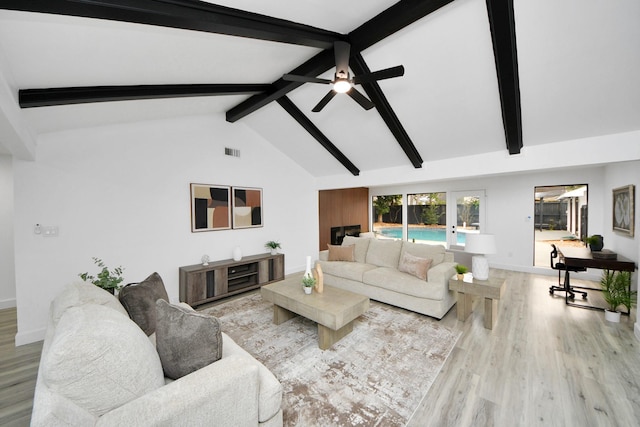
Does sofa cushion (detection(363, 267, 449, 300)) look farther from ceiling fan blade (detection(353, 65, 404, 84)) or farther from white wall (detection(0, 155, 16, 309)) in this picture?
white wall (detection(0, 155, 16, 309))

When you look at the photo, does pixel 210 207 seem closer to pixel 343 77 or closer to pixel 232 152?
pixel 232 152

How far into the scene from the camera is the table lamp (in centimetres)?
303

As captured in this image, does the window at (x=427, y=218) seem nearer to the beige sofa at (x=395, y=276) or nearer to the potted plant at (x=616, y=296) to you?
the beige sofa at (x=395, y=276)

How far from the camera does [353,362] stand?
240 centimetres

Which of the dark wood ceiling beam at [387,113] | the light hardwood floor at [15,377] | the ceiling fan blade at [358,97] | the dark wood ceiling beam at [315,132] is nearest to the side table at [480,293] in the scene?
the dark wood ceiling beam at [387,113]

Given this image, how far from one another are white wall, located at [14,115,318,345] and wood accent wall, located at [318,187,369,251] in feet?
6.35

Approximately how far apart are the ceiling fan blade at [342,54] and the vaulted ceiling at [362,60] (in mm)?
117

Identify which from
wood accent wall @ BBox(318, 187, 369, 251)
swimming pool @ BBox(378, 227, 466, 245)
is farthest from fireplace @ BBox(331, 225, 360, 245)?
swimming pool @ BBox(378, 227, 466, 245)

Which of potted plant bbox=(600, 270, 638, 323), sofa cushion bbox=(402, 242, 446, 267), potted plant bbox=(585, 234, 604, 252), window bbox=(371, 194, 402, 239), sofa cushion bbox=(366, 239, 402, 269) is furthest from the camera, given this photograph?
window bbox=(371, 194, 402, 239)

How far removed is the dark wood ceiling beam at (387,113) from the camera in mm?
2926

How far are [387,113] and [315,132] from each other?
1.43m

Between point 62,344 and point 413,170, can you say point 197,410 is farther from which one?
point 413,170

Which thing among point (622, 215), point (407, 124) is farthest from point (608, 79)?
point (622, 215)

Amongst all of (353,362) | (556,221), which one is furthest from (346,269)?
(556,221)
